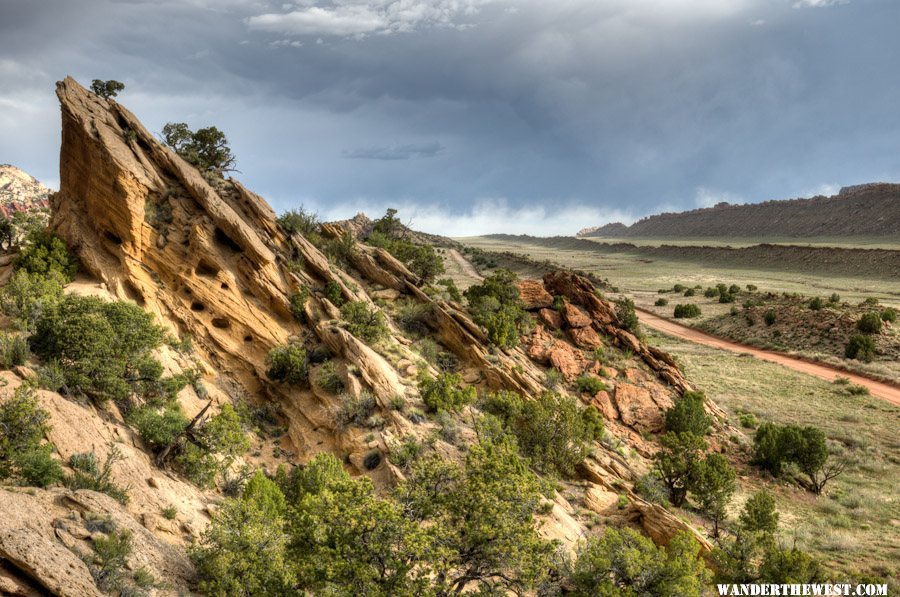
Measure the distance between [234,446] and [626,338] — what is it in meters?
30.0

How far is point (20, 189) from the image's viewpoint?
511 feet

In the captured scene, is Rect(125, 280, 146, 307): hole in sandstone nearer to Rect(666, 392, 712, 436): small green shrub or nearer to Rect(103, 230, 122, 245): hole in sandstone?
Rect(103, 230, 122, 245): hole in sandstone

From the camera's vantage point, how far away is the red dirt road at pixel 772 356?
39344 mm

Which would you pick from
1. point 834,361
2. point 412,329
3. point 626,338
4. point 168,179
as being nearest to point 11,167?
point 168,179

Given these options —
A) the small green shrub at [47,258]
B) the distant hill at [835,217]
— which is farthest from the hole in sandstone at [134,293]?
the distant hill at [835,217]

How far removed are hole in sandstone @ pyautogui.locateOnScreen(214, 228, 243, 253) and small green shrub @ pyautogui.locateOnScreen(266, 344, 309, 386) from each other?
27.6 feet

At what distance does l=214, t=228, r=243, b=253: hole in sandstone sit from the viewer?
29.2 m

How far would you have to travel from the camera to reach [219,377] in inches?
993

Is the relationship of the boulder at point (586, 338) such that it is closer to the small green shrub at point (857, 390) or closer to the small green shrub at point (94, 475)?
the small green shrub at point (857, 390)

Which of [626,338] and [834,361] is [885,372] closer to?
[834,361]

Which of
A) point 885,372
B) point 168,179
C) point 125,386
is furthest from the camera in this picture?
point 885,372

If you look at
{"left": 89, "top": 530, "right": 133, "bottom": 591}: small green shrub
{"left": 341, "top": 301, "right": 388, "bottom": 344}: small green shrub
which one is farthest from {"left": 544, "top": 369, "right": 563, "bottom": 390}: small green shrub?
{"left": 89, "top": 530, "right": 133, "bottom": 591}: small green shrub

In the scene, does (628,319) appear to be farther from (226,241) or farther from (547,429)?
(226,241)

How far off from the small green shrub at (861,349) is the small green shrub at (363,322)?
5003 cm
